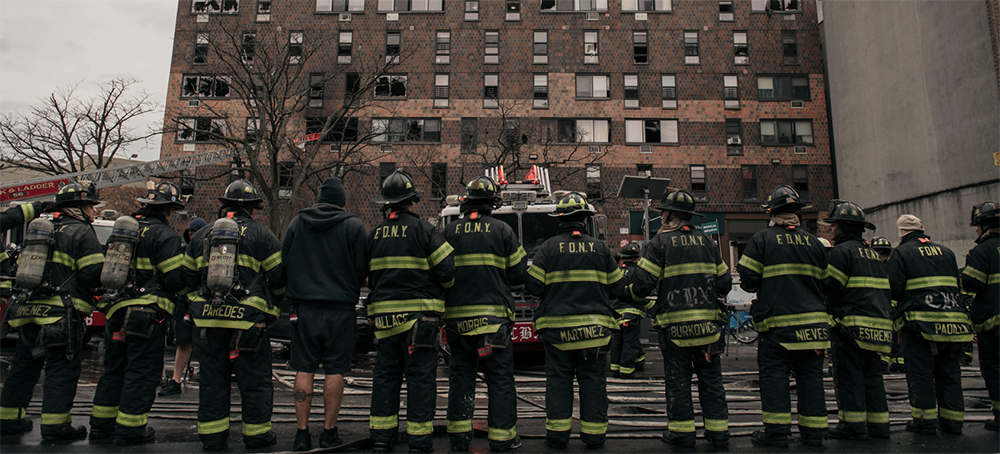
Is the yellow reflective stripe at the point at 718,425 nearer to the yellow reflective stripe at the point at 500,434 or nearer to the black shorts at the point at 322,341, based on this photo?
the yellow reflective stripe at the point at 500,434

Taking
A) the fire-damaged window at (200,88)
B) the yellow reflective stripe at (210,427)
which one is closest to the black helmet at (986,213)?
the yellow reflective stripe at (210,427)

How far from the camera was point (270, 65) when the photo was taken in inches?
920

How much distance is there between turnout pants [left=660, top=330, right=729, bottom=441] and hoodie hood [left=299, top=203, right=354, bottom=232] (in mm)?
3049

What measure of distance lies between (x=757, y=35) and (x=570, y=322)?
3205cm

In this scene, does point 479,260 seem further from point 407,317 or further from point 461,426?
point 461,426

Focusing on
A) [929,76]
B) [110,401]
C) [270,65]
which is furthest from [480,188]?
[929,76]

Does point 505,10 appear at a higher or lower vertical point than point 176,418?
higher

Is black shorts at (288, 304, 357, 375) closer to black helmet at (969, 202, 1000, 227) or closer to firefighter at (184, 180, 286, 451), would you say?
firefighter at (184, 180, 286, 451)

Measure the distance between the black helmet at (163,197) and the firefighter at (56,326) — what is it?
0.60 metres

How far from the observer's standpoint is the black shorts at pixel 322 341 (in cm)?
481

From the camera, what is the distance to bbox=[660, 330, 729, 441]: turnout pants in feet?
16.1

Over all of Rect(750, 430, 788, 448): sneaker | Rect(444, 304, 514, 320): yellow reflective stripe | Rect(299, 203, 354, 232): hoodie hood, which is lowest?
Rect(750, 430, 788, 448): sneaker

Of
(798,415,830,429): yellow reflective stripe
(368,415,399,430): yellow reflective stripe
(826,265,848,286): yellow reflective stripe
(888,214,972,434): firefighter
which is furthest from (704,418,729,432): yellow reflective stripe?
(368,415,399,430): yellow reflective stripe

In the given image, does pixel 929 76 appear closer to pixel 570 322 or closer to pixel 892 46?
pixel 892 46
